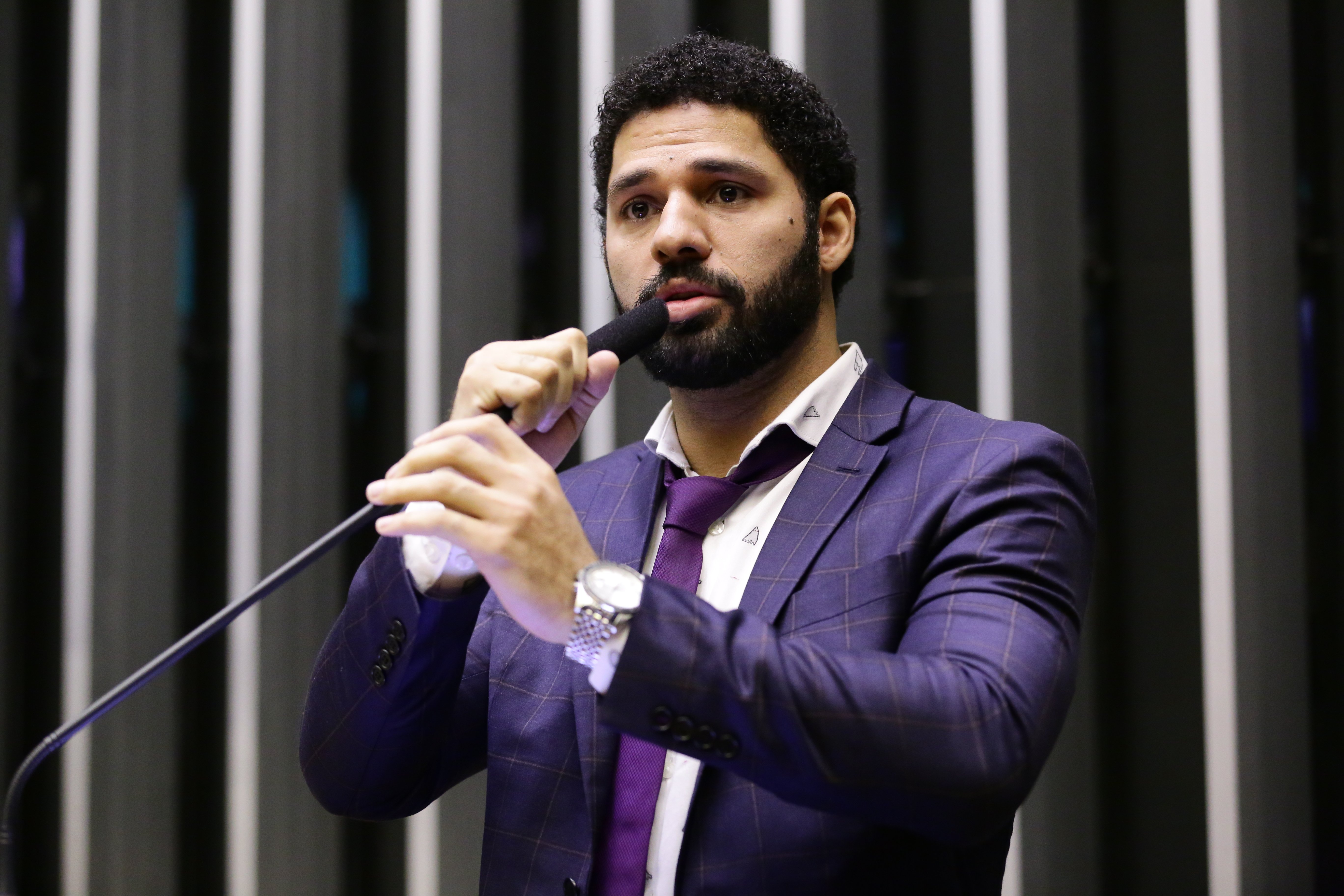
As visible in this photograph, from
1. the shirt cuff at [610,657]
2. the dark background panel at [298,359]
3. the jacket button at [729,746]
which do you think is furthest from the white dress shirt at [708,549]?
the dark background panel at [298,359]

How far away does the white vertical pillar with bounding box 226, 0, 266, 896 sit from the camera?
237 centimetres

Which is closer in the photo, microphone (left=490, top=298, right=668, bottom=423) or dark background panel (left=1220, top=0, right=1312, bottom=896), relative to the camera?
microphone (left=490, top=298, right=668, bottom=423)

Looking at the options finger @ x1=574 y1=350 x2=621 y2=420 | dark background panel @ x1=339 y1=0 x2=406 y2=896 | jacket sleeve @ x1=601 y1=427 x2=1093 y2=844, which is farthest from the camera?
dark background panel @ x1=339 y1=0 x2=406 y2=896

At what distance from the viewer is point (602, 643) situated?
0.89 m

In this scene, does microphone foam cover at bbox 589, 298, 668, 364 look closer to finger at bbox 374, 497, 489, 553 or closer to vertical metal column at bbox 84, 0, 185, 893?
finger at bbox 374, 497, 489, 553

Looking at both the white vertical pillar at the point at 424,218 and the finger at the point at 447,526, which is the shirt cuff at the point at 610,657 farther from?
the white vertical pillar at the point at 424,218

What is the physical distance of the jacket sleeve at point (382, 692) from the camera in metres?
1.17

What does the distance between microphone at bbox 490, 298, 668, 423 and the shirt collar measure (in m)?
0.20

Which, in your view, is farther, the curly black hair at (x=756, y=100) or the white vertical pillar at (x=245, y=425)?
the white vertical pillar at (x=245, y=425)

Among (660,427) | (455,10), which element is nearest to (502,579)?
(660,427)

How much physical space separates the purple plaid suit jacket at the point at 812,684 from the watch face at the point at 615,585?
15 mm

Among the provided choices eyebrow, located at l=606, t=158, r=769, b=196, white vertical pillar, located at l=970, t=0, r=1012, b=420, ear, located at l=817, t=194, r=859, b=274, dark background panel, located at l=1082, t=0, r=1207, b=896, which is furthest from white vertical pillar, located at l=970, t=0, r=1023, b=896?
eyebrow, located at l=606, t=158, r=769, b=196

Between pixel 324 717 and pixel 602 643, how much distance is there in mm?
500

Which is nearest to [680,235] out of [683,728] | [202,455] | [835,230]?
[835,230]
